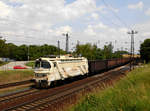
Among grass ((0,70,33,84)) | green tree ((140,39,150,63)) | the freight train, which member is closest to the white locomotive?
the freight train

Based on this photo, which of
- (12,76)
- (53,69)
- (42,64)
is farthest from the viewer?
(12,76)

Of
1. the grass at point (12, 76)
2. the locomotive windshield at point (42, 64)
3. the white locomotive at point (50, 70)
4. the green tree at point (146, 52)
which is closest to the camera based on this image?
the white locomotive at point (50, 70)

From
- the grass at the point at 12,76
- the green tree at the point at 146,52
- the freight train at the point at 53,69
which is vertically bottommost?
the grass at the point at 12,76

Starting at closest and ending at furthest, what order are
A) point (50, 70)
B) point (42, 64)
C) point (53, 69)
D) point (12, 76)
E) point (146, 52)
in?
point (50, 70), point (53, 69), point (42, 64), point (12, 76), point (146, 52)

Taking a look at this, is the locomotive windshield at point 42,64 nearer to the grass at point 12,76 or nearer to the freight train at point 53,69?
the freight train at point 53,69

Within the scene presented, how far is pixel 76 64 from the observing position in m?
22.5

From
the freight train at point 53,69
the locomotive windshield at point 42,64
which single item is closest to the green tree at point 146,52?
the freight train at point 53,69

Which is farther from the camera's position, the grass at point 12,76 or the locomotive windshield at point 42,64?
the grass at point 12,76

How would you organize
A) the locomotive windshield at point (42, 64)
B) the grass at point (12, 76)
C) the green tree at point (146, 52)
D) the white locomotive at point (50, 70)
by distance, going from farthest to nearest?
the green tree at point (146, 52) → the grass at point (12, 76) → the locomotive windshield at point (42, 64) → the white locomotive at point (50, 70)

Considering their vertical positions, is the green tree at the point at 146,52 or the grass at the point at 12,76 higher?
the green tree at the point at 146,52

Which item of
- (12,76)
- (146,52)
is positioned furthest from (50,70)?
(146,52)

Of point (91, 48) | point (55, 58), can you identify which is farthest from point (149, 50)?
point (55, 58)

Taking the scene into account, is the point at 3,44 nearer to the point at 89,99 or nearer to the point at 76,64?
the point at 76,64

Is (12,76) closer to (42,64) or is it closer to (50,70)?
(42,64)
